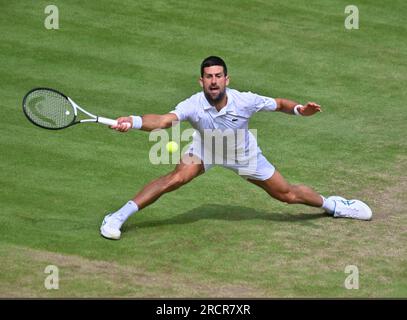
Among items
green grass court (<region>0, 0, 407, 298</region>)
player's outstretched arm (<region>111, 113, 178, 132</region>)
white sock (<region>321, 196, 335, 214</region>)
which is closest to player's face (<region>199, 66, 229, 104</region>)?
player's outstretched arm (<region>111, 113, 178, 132</region>)

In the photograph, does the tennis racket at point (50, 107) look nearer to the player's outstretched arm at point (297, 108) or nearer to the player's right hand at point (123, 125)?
the player's right hand at point (123, 125)

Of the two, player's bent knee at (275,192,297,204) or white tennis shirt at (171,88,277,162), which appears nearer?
white tennis shirt at (171,88,277,162)

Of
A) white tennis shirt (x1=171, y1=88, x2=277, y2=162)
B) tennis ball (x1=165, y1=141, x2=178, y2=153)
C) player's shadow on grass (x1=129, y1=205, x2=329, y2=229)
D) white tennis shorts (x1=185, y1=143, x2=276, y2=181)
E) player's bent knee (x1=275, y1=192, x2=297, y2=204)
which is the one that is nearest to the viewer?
white tennis shirt (x1=171, y1=88, x2=277, y2=162)

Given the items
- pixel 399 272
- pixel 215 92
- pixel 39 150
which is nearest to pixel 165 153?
pixel 39 150

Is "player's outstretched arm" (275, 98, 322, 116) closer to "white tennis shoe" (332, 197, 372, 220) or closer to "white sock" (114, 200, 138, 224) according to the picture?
"white tennis shoe" (332, 197, 372, 220)

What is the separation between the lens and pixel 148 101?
17.7 meters

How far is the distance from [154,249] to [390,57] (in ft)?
28.7

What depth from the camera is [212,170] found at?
15617 mm

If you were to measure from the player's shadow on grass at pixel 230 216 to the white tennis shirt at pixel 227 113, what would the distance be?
1.13 m

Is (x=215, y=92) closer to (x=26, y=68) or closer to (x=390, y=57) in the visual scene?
(x=26, y=68)

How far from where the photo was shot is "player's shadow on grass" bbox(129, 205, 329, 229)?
13.7 m

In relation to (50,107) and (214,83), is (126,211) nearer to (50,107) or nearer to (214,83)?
(50,107)

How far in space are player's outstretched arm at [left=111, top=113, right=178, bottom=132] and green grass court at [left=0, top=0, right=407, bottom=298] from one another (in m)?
1.55

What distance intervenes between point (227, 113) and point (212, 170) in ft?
9.18
